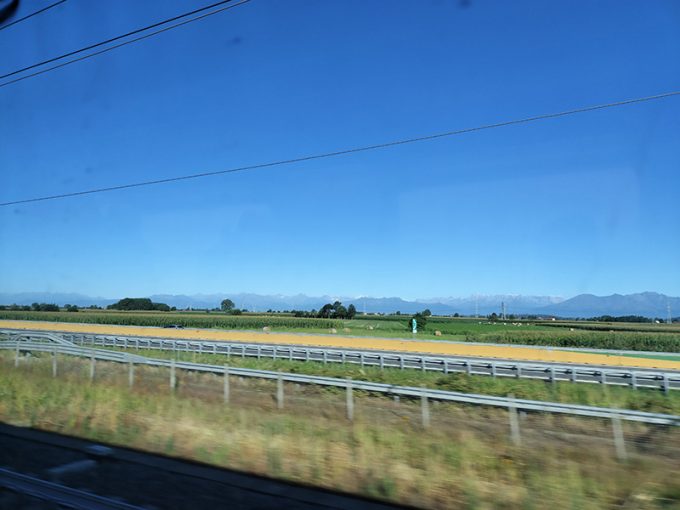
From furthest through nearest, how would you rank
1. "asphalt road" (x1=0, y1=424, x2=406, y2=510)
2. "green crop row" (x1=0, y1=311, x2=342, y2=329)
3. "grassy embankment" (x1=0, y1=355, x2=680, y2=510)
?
1. "green crop row" (x1=0, y1=311, x2=342, y2=329)
2. "grassy embankment" (x1=0, y1=355, x2=680, y2=510)
3. "asphalt road" (x1=0, y1=424, x2=406, y2=510)

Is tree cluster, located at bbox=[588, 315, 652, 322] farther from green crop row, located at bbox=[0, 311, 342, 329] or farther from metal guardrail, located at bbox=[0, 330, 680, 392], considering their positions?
metal guardrail, located at bbox=[0, 330, 680, 392]

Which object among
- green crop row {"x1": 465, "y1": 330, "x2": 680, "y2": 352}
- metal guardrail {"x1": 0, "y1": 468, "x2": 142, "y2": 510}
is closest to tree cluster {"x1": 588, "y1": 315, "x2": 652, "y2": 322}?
green crop row {"x1": 465, "y1": 330, "x2": 680, "y2": 352}

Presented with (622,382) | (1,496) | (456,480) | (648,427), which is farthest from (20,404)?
(622,382)

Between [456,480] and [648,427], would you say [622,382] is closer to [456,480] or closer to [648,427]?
[648,427]

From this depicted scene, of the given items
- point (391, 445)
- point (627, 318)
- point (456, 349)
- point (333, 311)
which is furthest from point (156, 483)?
point (333, 311)

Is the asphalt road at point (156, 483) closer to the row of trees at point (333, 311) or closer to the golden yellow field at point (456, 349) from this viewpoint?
the golden yellow field at point (456, 349)

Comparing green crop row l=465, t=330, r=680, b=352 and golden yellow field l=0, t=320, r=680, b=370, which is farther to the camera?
green crop row l=465, t=330, r=680, b=352

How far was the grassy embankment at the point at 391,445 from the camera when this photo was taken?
598 cm

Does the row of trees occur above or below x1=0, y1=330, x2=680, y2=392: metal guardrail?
above

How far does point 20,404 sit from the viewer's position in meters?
11.1

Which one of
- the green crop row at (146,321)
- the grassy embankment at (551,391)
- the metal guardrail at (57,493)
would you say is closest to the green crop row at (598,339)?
the grassy embankment at (551,391)

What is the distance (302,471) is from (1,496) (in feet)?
11.8

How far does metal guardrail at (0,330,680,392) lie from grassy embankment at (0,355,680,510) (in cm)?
1092

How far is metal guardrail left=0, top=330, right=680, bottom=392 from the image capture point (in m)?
21.3
